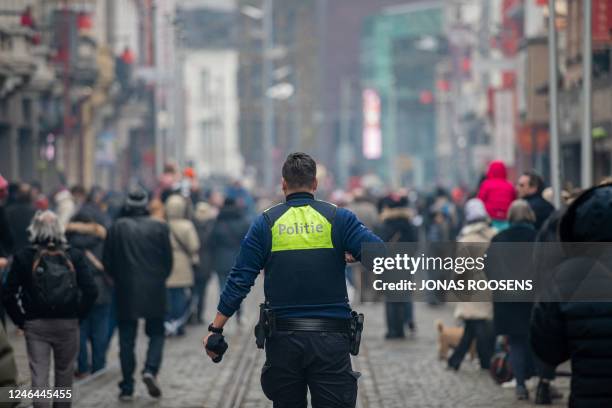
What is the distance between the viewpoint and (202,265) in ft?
78.0

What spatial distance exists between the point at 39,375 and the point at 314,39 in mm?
114794

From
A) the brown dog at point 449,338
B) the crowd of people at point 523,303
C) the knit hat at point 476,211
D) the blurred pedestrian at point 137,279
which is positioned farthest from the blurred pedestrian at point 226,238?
the blurred pedestrian at point 137,279

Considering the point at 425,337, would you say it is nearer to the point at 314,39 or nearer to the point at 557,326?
the point at 557,326

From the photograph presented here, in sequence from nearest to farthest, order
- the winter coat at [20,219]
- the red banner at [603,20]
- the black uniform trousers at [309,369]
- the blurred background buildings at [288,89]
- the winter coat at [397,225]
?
the black uniform trousers at [309,369]
the winter coat at [397,225]
the winter coat at [20,219]
the red banner at [603,20]
the blurred background buildings at [288,89]

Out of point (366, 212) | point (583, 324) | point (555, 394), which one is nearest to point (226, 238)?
point (366, 212)

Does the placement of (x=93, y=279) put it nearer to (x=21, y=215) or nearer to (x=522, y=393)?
(x=522, y=393)

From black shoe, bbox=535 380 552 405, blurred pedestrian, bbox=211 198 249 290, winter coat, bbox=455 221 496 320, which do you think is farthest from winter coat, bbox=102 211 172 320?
blurred pedestrian, bbox=211 198 249 290

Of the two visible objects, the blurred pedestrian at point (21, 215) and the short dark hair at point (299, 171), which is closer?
the short dark hair at point (299, 171)

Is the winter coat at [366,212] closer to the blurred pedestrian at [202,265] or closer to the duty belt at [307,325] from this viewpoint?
the blurred pedestrian at [202,265]

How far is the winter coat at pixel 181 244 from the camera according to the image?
2081cm

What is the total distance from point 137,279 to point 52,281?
8.74 ft

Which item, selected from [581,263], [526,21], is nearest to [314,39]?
[526,21]

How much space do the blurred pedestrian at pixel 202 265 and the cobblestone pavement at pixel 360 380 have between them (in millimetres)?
1360

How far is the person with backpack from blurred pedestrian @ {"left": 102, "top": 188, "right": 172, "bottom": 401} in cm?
234
